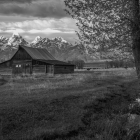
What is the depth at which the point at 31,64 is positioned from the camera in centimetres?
4778

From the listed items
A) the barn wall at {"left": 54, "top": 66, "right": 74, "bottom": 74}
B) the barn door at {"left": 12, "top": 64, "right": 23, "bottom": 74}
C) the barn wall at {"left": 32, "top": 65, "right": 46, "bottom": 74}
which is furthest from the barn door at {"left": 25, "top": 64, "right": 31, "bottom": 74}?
the barn wall at {"left": 54, "top": 66, "right": 74, "bottom": 74}

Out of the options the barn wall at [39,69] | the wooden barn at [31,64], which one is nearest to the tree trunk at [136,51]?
the wooden barn at [31,64]

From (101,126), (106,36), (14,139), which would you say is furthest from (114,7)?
(14,139)

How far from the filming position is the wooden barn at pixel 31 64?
45938 mm

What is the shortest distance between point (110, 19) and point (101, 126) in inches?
185

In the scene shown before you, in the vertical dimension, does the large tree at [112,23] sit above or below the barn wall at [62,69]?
above

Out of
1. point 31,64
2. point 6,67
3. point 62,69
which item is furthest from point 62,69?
point 6,67

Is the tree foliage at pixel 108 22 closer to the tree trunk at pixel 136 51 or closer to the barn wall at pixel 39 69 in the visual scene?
the tree trunk at pixel 136 51

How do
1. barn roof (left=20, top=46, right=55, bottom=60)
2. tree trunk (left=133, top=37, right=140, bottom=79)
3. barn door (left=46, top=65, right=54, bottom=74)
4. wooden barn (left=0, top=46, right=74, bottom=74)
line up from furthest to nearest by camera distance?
barn roof (left=20, top=46, right=55, bottom=60) → wooden barn (left=0, top=46, right=74, bottom=74) → barn door (left=46, top=65, right=54, bottom=74) → tree trunk (left=133, top=37, right=140, bottom=79)

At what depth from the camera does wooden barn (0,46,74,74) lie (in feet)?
151

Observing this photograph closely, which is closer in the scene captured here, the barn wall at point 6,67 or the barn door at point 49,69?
the barn door at point 49,69

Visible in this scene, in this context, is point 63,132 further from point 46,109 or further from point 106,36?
point 106,36

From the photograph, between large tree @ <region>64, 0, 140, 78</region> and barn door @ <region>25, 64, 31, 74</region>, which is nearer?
large tree @ <region>64, 0, 140, 78</region>

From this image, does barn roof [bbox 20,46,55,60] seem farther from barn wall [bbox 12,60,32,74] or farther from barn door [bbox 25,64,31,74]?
barn door [bbox 25,64,31,74]
